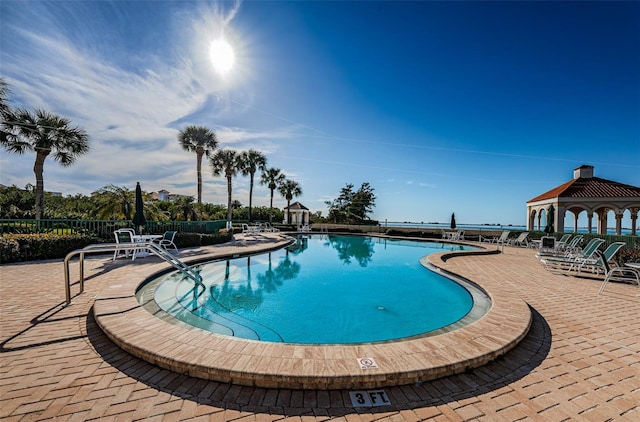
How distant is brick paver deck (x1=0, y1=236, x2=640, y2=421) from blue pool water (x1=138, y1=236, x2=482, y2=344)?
142 cm

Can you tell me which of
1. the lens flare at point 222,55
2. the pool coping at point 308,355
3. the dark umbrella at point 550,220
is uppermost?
the lens flare at point 222,55

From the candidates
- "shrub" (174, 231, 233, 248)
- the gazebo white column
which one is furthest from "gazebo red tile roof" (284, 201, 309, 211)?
the gazebo white column

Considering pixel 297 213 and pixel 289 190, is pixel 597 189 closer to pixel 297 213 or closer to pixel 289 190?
pixel 289 190

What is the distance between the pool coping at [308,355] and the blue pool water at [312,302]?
1082 millimetres

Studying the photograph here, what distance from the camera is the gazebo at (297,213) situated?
31038mm

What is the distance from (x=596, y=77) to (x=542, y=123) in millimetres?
3869

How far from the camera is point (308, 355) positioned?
2549mm

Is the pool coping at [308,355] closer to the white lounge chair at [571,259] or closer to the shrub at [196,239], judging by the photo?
the white lounge chair at [571,259]

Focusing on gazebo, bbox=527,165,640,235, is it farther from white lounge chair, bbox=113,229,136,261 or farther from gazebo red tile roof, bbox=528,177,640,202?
white lounge chair, bbox=113,229,136,261

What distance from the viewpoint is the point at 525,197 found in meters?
21.0

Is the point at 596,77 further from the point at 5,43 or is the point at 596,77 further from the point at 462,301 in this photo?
the point at 5,43

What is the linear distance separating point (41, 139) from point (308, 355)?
17223 mm

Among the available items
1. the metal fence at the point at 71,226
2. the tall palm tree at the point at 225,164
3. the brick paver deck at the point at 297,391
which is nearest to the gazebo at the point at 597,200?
the brick paver deck at the point at 297,391

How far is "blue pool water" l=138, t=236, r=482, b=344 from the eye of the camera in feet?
13.7
